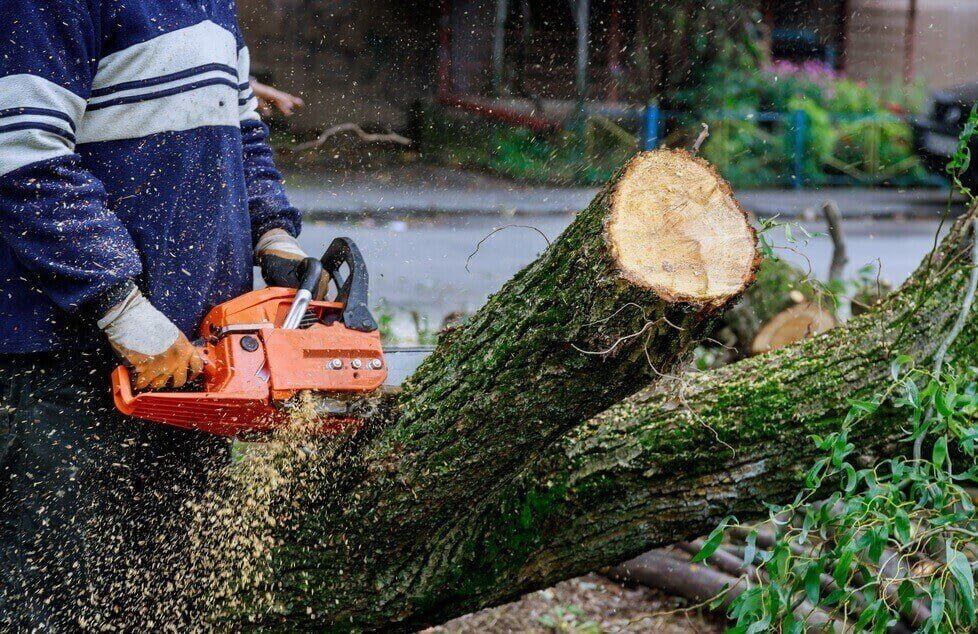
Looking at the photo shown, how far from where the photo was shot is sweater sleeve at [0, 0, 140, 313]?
5.39 feet

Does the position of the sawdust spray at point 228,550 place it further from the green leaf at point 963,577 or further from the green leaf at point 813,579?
the green leaf at point 963,577

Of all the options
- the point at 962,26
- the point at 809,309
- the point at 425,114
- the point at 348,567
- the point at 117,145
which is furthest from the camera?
the point at 962,26

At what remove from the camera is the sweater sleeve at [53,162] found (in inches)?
64.7

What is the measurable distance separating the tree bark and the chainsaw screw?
0.37 metres

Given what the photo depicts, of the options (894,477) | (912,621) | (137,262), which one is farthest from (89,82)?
(912,621)

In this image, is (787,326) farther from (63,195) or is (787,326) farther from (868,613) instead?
(63,195)

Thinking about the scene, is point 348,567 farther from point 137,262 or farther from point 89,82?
point 89,82

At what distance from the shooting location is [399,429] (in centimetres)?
192

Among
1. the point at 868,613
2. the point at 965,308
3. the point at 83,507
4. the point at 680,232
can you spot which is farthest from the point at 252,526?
the point at 965,308

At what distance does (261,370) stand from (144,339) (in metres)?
0.23

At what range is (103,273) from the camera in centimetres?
174

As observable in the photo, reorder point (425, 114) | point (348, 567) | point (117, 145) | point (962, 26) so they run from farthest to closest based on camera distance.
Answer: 1. point (962, 26)
2. point (425, 114)
3. point (348, 567)
4. point (117, 145)

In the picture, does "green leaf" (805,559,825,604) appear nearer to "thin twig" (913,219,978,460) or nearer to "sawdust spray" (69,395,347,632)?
"thin twig" (913,219,978,460)

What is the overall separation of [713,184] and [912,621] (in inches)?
53.9
